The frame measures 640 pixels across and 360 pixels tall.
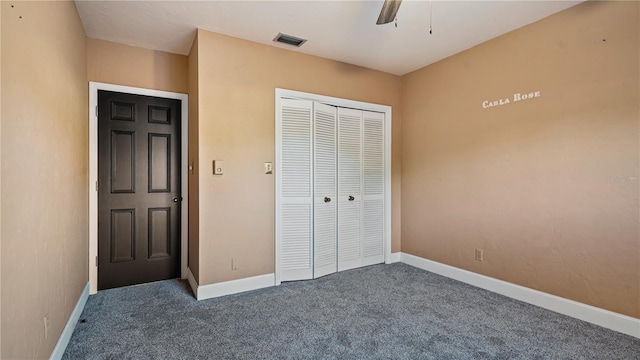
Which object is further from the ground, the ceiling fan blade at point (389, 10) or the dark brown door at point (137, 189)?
the ceiling fan blade at point (389, 10)

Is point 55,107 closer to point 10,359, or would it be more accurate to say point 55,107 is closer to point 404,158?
point 10,359

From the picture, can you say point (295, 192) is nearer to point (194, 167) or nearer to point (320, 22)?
point (194, 167)

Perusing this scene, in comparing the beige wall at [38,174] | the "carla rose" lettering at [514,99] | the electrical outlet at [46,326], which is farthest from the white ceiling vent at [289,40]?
the electrical outlet at [46,326]

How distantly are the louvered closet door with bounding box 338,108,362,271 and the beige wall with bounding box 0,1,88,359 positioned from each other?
2570 mm

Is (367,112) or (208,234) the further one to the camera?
(367,112)

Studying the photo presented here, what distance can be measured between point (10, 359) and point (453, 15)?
11.7 ft

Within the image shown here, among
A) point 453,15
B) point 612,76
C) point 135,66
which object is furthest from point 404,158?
point 135,66

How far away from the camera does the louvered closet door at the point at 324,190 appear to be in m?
3.49

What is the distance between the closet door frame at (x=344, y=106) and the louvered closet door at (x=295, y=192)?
0.04 meters

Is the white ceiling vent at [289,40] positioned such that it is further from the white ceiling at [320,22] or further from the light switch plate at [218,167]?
the light switch plate at [218,167]

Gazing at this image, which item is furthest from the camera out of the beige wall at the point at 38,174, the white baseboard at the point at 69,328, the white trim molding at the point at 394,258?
the white trim molding at the point at 394,258

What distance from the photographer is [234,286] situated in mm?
3000

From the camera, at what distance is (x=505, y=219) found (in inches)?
117

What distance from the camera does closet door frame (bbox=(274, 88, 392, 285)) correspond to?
324cm
